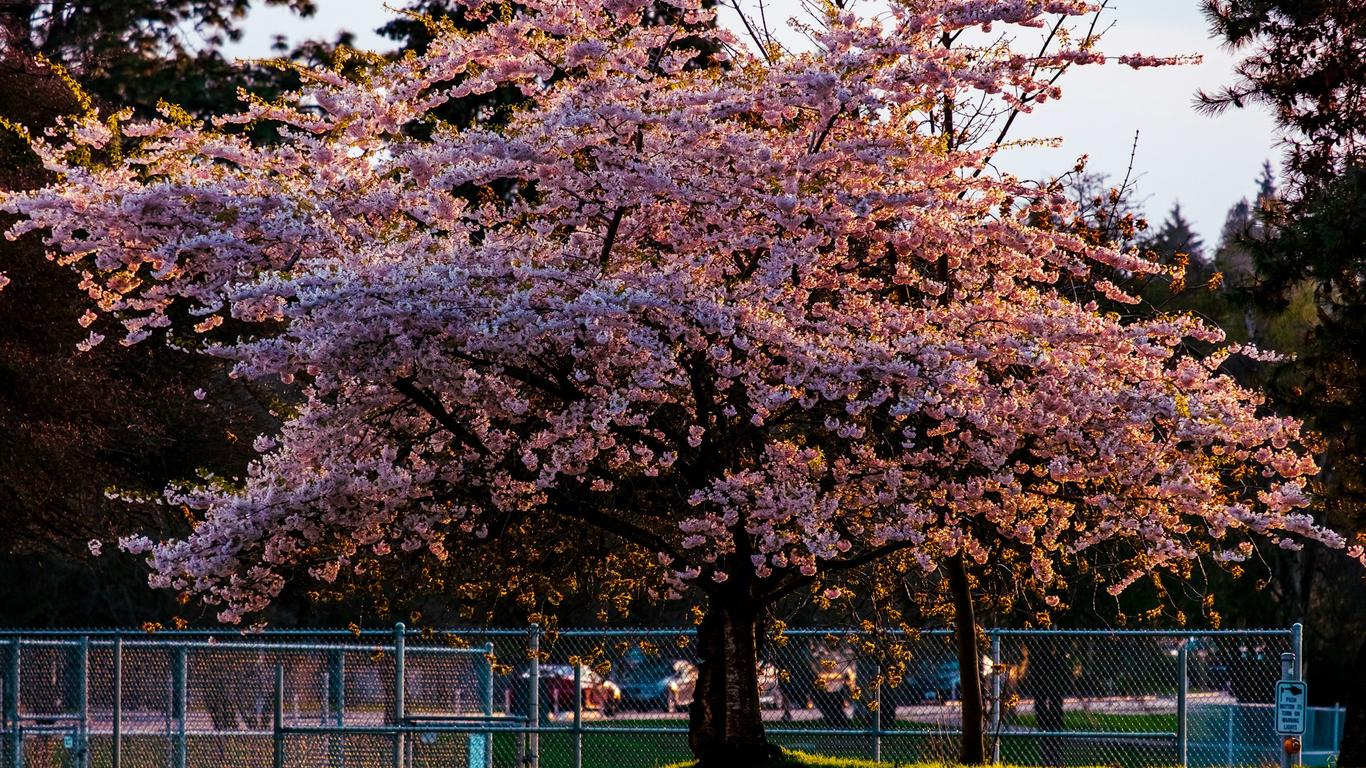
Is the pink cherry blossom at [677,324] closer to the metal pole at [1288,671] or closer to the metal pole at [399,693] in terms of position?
the metal pole at [1288,671]

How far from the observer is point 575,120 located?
32.5 ft

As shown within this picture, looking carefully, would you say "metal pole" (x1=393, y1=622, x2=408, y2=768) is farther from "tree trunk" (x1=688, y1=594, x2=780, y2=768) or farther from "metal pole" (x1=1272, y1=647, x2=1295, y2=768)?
"metal pole" (x1=1272, y1=647, x2=1295, y2=768)

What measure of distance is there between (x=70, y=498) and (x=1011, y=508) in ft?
34.9

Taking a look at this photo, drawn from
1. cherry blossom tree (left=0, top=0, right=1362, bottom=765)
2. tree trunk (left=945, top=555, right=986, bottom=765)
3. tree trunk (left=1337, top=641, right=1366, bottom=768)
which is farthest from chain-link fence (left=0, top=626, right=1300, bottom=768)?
cherry blossom tree (left=0, top=0, right=1362, bottom=765)

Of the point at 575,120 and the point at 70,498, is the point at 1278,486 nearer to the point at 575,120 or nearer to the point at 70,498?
the point at 575,120

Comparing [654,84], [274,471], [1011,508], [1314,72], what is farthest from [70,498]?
[1314,72]

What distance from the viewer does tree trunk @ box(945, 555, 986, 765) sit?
12.2 m

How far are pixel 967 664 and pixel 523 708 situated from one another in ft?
38.8

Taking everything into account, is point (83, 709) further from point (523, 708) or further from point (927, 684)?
point (523, 708)

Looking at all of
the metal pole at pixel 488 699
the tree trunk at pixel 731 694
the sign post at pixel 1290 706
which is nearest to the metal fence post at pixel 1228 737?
the sign post at pixel 1290 706

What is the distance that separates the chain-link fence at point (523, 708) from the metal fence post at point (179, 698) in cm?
3

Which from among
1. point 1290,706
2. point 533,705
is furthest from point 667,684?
point 1290,706

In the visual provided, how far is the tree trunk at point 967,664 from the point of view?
1221 centimetres

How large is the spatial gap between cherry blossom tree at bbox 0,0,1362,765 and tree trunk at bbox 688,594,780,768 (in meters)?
0.03
